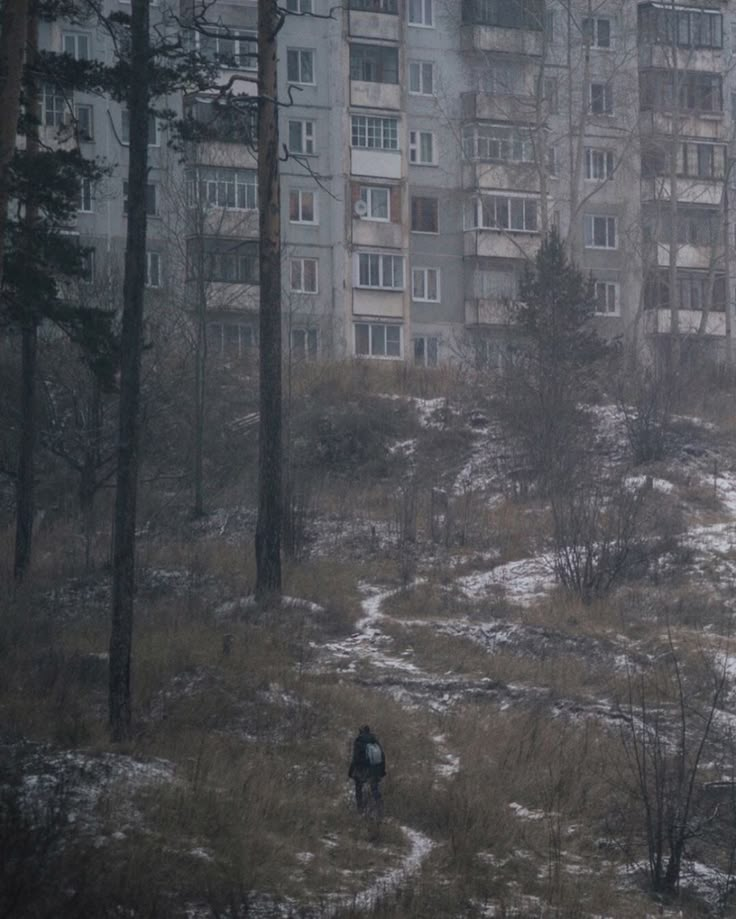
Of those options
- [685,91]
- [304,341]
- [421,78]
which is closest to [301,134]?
[421,78]

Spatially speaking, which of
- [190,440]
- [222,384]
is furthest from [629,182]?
[190,440]

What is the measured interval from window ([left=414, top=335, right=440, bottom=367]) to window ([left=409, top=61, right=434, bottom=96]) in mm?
8755

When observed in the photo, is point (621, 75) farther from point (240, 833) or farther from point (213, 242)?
point (240, 833)

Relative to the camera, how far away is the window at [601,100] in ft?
170

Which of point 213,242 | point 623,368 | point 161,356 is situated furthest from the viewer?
point 623,368

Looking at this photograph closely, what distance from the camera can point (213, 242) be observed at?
111 feet

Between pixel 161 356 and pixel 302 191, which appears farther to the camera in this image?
pixel 302 191

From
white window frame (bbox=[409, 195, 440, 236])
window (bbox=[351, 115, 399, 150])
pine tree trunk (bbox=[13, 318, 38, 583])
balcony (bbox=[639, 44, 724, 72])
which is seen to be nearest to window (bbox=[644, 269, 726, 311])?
balcony (bbox=[639, 44, 724, 72])

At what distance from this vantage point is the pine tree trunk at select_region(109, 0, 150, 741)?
17.0 meters

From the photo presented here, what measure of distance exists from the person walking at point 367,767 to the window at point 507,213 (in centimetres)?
3765

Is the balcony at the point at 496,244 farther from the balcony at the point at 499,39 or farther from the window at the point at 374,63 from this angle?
the balcony at the point at 499,39

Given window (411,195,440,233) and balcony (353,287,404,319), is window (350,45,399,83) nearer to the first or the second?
window (411,195,440,233)

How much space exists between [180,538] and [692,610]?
1015 centimetres

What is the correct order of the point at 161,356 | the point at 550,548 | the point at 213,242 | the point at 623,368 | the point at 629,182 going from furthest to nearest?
the point at 629,182 < the point at 623,368 < the point at 213,242 < the point at 161,356 < the point at 550,548
